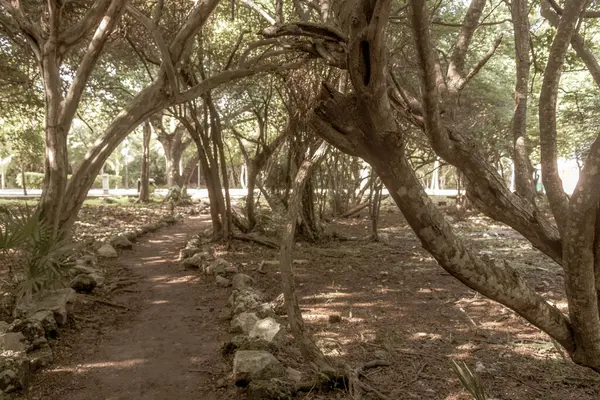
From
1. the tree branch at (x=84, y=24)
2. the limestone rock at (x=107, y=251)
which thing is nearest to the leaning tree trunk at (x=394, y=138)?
the tree branch at (x=84, y=24)

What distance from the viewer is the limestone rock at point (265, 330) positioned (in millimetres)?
4844

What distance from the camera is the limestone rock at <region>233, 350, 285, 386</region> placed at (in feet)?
12.8

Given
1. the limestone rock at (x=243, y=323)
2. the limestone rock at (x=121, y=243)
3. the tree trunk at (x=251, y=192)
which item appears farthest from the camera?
the tree trunk at (x=251, y=192)

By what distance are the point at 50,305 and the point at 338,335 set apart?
10.5 feet

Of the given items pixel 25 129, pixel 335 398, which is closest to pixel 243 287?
pixel 335 398

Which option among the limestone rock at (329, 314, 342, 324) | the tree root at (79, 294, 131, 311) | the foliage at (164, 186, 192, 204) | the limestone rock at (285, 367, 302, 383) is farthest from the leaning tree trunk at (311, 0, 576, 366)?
the foliage at (164, 186, 192, 204)

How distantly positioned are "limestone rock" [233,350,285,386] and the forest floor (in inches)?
→ 5.6

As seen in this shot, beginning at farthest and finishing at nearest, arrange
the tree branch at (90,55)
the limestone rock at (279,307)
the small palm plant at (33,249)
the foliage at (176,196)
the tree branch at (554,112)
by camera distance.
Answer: the foliage at (176,196) < the tree branch at (90,55) < the limestone rock at (279,307) < the small palm plant at (33,249) < the tree branch at (554,112)

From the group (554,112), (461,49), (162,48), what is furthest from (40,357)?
(461,49)

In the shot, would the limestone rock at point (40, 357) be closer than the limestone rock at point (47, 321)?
Yes

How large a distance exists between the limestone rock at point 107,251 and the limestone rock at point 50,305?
356 centimetres

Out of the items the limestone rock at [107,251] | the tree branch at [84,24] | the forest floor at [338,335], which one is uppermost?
the tree branch at [84,24]

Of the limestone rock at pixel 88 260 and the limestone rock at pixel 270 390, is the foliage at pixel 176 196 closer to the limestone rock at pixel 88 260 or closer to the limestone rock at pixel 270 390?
the limestone rock at pixel 88 260

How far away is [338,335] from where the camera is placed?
206 inches
